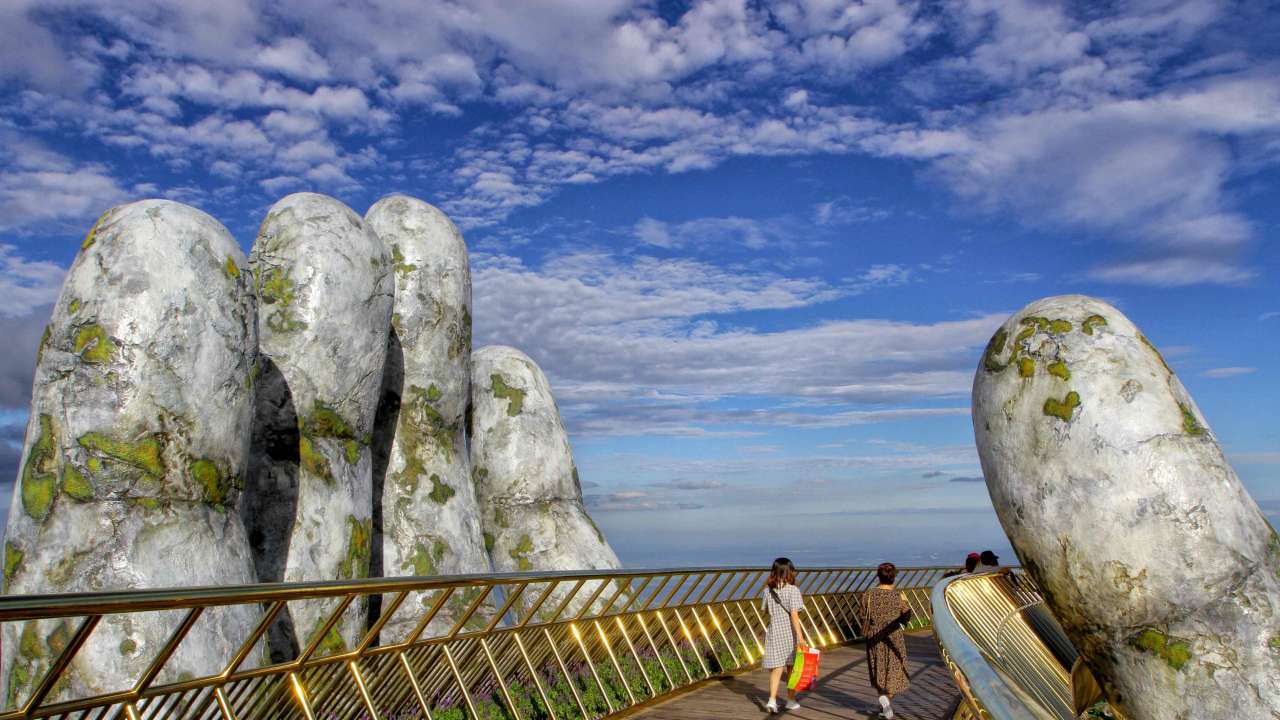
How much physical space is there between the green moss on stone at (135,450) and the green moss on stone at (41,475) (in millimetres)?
349

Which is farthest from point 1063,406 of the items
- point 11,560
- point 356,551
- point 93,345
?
point 356,551

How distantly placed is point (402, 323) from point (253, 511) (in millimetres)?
4710

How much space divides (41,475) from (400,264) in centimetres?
796

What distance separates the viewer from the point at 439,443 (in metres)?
16.7

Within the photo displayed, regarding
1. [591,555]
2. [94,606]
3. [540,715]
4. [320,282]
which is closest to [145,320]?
[320,282]

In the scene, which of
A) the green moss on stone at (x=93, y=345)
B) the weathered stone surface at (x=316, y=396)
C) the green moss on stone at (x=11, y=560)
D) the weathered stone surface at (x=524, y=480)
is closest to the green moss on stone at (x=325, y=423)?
the weathered stone surface at (x=316, y=396)

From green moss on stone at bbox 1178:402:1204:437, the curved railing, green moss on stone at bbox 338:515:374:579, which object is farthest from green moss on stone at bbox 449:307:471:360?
green moss on stone at bbox 1178:402:1204:437

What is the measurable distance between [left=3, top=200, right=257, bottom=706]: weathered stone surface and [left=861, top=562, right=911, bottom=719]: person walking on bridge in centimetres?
616

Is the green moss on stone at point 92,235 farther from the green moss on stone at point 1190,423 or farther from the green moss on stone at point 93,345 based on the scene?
the green moss on stone at point 1190,423

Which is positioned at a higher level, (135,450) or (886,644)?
(135,450)

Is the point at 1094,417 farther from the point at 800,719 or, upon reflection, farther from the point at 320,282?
the point at 320,282

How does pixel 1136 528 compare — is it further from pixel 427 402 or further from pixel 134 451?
pixel 427 402

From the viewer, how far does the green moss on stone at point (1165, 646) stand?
20.8 ft

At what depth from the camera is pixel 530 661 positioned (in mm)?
10055
